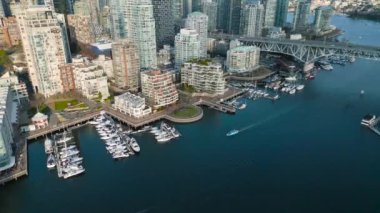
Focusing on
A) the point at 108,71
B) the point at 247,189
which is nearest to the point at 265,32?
the point at 108,71

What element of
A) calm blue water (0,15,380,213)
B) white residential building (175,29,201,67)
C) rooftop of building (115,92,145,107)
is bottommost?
calm blue water (0,15,380,213)

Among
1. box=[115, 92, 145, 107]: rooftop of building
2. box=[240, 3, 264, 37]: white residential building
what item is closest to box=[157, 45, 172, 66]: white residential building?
box=[115, 92, 145, 107]: rooftop of building

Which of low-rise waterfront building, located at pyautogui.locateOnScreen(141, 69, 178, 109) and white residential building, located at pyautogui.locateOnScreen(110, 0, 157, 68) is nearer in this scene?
low-rise waterfront building, located at pyautogui.locateOnScreen(141, 69, 178, 109)

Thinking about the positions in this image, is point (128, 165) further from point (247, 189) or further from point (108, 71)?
point (108, 71)

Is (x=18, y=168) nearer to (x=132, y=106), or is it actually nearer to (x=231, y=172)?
(x=132, y=106)

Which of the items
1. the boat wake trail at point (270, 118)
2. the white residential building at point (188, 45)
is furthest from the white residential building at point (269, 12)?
the boat wake trail at point (270, 118)

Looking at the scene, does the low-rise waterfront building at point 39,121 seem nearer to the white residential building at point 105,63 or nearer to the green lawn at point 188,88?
the white residential building at point 105,63

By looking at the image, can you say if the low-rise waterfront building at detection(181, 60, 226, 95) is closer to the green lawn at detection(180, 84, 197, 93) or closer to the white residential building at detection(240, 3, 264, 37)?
the green lawn at detection(180, 84, 197, 93)
